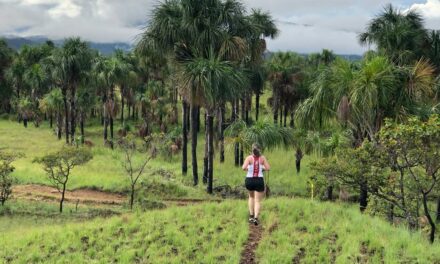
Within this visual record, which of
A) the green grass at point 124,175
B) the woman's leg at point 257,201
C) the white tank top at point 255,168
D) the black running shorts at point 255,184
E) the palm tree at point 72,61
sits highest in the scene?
the palm tree at point 72,61

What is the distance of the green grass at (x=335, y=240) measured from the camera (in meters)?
10.1

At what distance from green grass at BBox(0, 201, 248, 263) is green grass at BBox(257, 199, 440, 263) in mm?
914

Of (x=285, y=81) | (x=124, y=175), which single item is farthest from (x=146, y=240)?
(x=285, y=81)

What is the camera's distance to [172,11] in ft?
79.6

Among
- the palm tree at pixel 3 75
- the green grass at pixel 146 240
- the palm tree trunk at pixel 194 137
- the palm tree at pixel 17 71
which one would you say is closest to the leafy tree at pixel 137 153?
the palm tree trunk at pixel 194 137

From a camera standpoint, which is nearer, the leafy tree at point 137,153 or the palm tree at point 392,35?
the leafy tree at point 137,153

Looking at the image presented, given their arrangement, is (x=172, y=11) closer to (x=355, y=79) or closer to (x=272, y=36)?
(x=355, y=79)

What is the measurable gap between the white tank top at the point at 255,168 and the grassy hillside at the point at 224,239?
1.57 meters

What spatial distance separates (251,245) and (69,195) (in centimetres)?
1626

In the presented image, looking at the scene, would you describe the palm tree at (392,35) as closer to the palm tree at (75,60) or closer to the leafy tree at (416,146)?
the leafy tree at (416,146)

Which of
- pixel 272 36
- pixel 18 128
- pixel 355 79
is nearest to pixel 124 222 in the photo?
pixel 355 79

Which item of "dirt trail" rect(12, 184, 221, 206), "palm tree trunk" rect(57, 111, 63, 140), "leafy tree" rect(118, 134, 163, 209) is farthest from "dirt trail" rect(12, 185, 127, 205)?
"palm tree trunk" rect(57, 111, 63, 140)

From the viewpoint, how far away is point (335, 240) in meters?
11.3

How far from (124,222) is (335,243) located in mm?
6356
